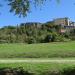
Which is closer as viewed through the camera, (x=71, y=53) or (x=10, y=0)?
(x=10, y=0)

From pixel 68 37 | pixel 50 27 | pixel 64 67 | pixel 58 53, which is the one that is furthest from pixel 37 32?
pixel 64 67

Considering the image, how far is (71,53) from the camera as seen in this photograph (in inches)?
1328

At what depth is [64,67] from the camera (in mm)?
19859

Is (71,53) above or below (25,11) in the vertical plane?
below

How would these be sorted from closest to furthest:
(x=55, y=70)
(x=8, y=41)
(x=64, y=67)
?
(x=55, y=70) < (x=64, y=67) < (x=8, y=41)

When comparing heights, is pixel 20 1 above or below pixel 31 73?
above

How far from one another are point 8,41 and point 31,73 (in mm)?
44605

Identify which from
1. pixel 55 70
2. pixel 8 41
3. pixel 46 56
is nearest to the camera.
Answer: pixel 55 70

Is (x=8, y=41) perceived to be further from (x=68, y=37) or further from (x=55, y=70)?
(x=55, y=70)

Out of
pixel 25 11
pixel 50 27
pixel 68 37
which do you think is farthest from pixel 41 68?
pixel 50 27

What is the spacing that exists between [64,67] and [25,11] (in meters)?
4.13

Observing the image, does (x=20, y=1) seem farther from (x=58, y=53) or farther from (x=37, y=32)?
(x=37, y=32)

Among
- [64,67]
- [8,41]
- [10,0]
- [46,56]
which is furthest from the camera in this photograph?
[8,41]

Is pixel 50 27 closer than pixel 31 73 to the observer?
No
